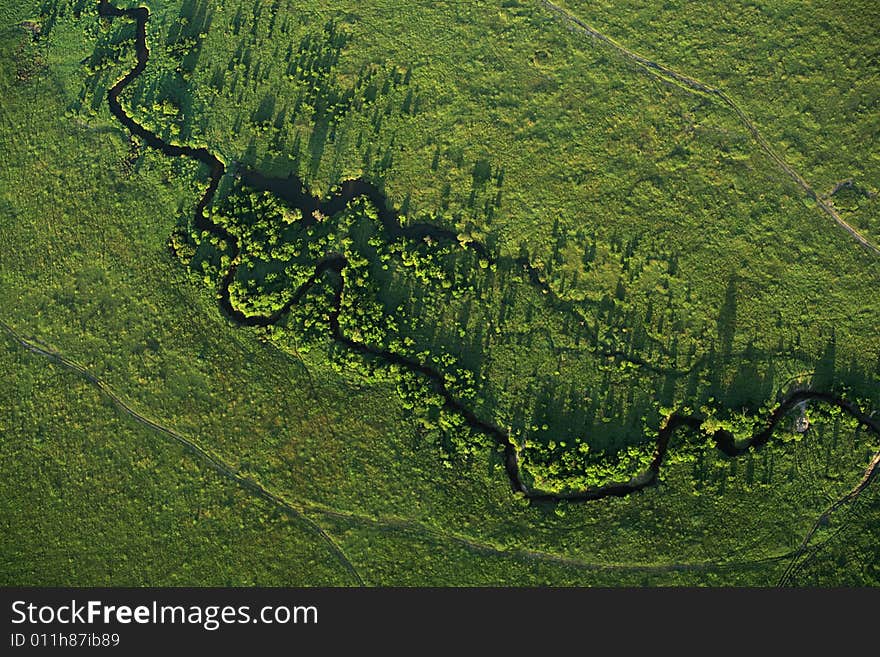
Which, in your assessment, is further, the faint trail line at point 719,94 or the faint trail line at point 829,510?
the faint trail line at point 719,94

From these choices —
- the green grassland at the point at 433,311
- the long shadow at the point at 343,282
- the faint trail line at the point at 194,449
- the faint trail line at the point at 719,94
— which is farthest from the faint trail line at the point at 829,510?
the faint trail line at the point at 194,449

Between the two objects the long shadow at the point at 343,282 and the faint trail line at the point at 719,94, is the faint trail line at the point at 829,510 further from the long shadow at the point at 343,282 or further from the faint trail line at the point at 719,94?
the faint trail line at the point at 719,94

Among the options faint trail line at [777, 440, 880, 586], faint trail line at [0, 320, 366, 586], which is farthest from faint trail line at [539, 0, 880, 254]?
faint trail line at [0, 320, 366, 586]

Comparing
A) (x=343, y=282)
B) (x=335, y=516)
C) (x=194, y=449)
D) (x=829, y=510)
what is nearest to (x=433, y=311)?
(x=343, y=282)

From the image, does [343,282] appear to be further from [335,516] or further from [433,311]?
[335,516]

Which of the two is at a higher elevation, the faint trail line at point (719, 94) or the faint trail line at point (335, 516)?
the faint trail line at point (719, 94)

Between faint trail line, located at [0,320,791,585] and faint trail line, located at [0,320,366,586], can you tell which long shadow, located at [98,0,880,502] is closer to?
faint trail line, located at [0,320,791,585]

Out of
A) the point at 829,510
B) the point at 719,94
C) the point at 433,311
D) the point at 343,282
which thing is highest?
the point at 719,94
